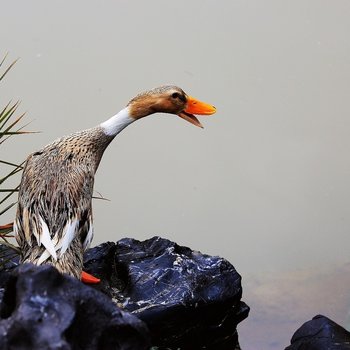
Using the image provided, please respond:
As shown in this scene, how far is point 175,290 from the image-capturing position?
194 cm

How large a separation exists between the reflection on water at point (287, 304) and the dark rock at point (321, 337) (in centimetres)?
79

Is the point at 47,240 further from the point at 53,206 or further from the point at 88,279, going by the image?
the point at 88,279

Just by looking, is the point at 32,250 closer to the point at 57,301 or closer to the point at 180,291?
the point at 180,291

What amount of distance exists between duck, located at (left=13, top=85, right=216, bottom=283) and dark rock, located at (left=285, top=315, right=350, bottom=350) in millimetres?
616

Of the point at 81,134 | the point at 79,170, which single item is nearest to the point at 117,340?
the point at 79,170

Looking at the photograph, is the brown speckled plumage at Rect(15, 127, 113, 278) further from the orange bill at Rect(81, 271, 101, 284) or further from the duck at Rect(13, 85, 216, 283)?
the orange bill at Rect(81, 271, 101, 284)

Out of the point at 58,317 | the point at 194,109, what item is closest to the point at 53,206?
the point at 194,109

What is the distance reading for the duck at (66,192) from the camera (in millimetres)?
1589

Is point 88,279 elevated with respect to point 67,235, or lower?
lower

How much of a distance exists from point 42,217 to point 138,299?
424 mm

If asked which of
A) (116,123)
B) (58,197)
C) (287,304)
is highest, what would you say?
(116,123)

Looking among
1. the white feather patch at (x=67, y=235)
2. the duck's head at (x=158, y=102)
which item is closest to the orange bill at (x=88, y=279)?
the white feather patch at (x=67, y=235)

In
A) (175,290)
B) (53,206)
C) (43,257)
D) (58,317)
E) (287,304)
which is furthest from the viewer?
(287,304)

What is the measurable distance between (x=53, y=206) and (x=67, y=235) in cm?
9
